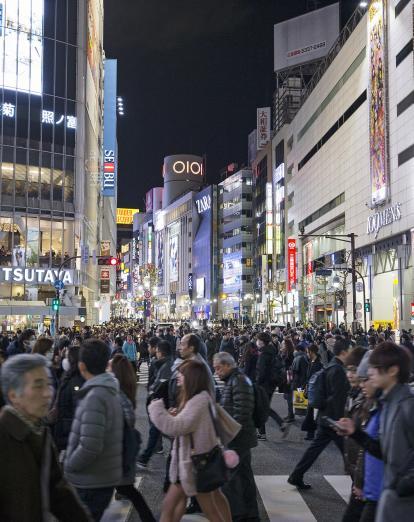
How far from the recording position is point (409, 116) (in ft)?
141

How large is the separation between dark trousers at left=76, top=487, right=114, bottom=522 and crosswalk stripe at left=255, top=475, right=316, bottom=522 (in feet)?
8.99

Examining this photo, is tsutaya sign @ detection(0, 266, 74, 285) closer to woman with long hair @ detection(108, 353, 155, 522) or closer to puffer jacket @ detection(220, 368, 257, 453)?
woman with long hair @ detection(108, 353, 155, 522)

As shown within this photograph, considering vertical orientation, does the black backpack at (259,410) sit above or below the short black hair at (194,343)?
below

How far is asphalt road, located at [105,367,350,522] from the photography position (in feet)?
22.6

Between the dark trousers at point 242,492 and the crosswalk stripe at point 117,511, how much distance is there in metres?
1.34

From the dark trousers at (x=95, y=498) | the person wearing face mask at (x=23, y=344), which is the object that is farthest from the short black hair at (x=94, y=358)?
the person wearing face mask at (x=23, y=344)

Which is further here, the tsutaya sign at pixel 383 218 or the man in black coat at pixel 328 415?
the tsutaya sign at pixel 383 218

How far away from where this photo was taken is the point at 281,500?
741 centimetres

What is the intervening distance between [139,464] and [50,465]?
6514mm

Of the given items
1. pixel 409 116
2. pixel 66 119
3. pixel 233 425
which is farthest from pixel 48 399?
pixel 66 119

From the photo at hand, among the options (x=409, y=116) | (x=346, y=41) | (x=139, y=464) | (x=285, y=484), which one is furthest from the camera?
(x=346, y=41)

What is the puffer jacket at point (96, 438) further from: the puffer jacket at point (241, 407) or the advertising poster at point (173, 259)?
the advertising poster at point (173, 259)

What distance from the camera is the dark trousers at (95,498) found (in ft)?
14.5

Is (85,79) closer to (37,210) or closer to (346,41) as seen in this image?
(37,210)
